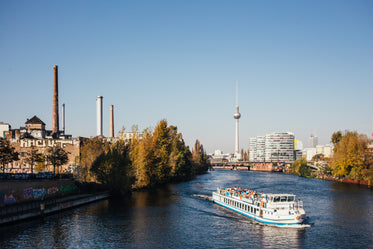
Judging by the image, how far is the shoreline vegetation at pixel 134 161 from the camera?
82750 mm

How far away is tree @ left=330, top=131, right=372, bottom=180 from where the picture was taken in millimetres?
118250

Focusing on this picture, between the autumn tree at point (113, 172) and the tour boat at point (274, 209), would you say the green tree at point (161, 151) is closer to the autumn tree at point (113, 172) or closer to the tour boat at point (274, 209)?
the autumn tree at point (113, 172)

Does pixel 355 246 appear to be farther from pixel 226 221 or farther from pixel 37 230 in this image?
pixel 37 230

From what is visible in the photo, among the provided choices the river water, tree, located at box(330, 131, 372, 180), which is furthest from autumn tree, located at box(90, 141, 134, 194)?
tree, located at box(330, 131, 372, 180)

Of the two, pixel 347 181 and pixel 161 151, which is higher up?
pixel 161 151

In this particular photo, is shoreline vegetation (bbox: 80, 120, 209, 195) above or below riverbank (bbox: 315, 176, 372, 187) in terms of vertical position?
above

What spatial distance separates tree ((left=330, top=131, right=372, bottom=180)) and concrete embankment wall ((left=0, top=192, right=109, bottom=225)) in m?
89.2

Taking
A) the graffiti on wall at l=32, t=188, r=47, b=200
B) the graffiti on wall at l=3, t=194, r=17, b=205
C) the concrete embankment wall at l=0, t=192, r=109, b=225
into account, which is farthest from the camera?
the graffiti on wall at l=32, t=188, r=47, b=200

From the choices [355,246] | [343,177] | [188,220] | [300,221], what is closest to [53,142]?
[188,220]

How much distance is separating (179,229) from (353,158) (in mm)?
88916

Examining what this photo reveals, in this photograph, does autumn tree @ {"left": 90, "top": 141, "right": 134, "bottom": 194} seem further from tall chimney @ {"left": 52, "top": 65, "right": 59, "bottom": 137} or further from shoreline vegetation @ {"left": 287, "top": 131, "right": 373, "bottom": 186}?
shoreline vegetation @ {"left": 287, "top": 131, "right": 373, "bottom": 186}

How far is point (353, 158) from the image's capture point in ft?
395

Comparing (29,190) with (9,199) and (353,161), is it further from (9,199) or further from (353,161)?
(353,161)

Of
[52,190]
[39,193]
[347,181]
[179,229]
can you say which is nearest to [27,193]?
[39,193]
